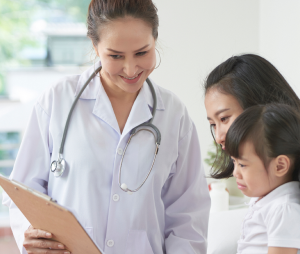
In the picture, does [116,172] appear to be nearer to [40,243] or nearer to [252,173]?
[40,243]

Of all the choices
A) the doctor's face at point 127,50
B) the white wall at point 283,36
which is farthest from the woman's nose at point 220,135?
the white wall at point 283,36

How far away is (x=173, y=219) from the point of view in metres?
1.38

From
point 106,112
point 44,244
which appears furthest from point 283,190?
point 44,244

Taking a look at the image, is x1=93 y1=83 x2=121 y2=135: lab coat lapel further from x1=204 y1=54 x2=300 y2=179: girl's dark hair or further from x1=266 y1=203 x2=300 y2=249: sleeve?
x1=266 y1=203 x2=300 y2=249: sleeve

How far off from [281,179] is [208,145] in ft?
5.73

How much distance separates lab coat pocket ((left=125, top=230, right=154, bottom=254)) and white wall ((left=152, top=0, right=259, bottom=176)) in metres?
1.69

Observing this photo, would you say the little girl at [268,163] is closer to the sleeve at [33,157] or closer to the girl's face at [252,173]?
the girl's face at [252,173]

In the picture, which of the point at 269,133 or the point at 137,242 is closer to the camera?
the point at 269,133

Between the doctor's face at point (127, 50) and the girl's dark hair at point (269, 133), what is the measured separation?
360 millimetres

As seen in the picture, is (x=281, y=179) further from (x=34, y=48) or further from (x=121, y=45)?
(x=34, y=48)

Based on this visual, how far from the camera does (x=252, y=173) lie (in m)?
1.12

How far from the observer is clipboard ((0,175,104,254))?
0.91 m

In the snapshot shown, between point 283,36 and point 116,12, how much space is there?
1.49 m

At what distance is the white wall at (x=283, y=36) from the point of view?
2.12 metres
